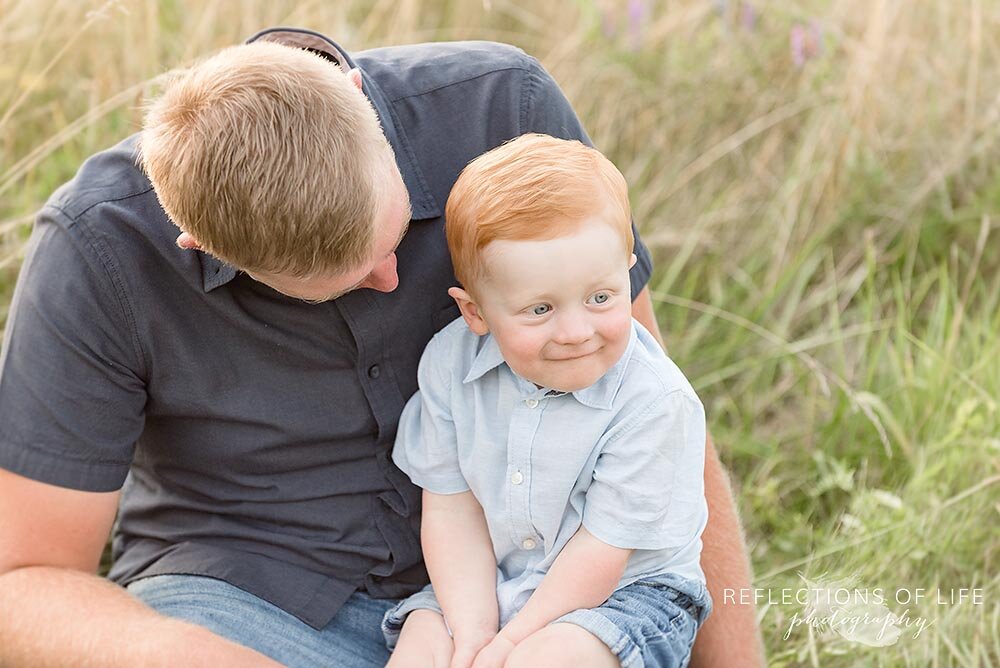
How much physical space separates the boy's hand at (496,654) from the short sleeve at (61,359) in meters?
0.75

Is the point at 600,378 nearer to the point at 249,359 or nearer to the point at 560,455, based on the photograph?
the point at 560,455

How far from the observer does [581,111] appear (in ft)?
12.5

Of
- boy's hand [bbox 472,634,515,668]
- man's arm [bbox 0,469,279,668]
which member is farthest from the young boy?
man's arm [bbox 0,469,279,668]

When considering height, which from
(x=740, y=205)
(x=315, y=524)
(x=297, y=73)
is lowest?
(x=740, y=205)

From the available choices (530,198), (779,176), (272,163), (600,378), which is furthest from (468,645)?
(779,176)

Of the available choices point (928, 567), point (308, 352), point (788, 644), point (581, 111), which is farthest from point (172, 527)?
point (581, 111)

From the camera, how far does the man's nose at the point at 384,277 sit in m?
2.01

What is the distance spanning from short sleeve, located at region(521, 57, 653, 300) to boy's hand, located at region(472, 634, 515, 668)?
27.8 inches

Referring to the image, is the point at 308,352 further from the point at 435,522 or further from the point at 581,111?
the point at 581,111

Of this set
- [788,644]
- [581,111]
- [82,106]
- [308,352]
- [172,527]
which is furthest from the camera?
[581,111]

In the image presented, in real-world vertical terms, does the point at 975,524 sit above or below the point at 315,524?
below

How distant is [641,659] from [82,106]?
8.23 ft

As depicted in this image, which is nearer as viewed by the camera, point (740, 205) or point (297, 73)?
point (297, 73)

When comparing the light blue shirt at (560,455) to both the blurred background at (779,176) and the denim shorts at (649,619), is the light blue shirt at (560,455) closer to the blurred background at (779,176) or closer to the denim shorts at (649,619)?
the denim shorts at (649,619)
